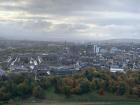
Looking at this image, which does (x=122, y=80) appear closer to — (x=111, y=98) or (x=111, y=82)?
(x=111, y=82)

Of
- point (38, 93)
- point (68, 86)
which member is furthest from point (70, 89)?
point (38, 93)

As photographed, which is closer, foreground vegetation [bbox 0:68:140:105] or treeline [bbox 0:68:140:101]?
foreground vegetation [bbox 0:68:140:105]

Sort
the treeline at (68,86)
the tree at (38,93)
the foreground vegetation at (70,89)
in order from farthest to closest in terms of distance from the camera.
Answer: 1. the treeline at (68,86)
2. the foreground vegetation at (70,89)
3. the tree at (38,93)

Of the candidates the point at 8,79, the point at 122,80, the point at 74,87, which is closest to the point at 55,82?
the point at 74,87

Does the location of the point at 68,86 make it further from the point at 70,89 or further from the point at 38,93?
the point at 38,93

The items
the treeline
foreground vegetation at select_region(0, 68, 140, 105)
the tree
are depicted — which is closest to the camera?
the tree

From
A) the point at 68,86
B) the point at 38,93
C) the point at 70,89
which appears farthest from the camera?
the point at 68,86

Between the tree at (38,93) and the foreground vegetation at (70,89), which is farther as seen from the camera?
the foreground vegetation at (70,89)
